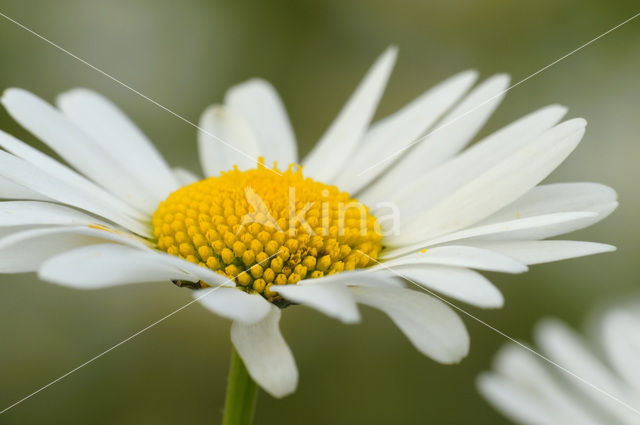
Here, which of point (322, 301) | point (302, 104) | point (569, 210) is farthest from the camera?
point (302, 104)

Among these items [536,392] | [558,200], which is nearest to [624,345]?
[536,392]

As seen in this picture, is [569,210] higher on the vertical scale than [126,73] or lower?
lower

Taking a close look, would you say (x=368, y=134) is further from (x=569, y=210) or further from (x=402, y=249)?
(x=569, y=210)

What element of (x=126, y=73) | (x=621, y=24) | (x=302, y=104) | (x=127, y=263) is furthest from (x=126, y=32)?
(x=127, y=263)

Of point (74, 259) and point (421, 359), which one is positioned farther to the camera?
point (421, 359)

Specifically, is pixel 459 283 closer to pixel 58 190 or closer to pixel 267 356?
pixel 267 356

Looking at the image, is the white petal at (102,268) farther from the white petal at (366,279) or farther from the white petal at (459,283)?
the white petal at (459,283)

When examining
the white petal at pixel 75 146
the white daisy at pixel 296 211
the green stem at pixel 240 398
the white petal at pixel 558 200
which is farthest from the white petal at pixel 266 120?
the green stem at pixel 240 398
